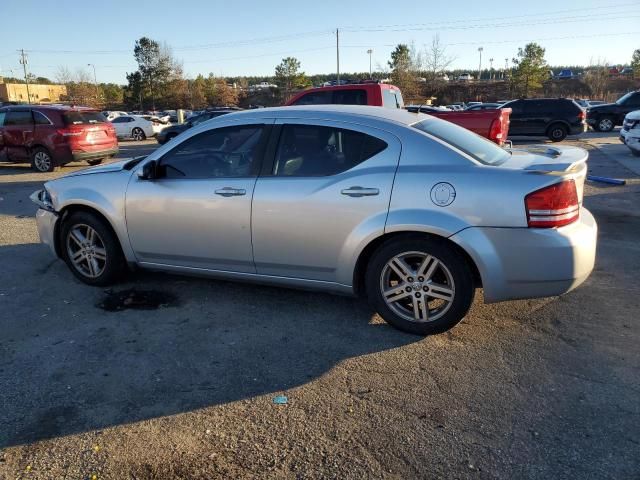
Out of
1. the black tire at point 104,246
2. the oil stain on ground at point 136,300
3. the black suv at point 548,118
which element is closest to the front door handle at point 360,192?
the oil stain on ground at point 136,300

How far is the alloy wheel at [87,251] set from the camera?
4.93 metres

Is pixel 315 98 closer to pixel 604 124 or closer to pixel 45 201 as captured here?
pixel 45 201

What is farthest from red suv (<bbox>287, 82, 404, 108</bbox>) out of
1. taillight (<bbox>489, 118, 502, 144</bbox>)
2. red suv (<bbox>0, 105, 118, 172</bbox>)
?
red suv (<bbox>0, 105, 118, 172</bbox>)

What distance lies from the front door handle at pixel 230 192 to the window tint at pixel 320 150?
306mm

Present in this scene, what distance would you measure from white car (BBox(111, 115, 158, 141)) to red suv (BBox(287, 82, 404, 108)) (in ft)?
61.4

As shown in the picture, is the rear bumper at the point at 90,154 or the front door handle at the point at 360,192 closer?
the front door handle at the point at 360,192

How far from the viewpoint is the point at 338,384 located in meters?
3.26

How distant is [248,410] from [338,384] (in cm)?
59

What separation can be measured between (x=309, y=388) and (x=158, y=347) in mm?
1258

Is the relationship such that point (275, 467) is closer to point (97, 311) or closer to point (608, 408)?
point (608, 408)

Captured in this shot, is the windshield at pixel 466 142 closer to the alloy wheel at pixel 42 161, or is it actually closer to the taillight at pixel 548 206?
the taillight at pixel 548 206

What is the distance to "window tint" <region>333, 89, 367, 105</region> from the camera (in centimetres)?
1023

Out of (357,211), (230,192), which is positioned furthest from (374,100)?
(357,211)

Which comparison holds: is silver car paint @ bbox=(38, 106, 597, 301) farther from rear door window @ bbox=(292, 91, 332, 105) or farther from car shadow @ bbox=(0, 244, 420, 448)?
rear door window @ bbox=(292, 91, 332, 105)
